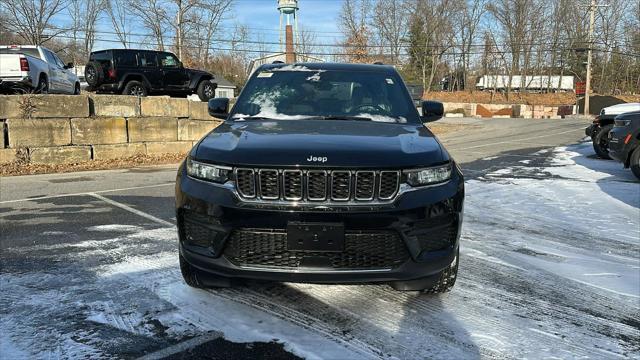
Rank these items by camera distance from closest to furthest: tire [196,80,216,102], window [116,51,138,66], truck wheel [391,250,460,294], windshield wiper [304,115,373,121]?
truck wheel [391,250,460,294], windshield wiper [304,115,373,121], window [116,51,138,66], tire [196,80,216,102]

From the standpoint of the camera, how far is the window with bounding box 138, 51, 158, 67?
1594cm

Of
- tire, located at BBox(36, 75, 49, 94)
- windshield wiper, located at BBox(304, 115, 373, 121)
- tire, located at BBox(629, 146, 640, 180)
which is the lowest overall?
tire, located at BBox(629, 146, 640, 180)

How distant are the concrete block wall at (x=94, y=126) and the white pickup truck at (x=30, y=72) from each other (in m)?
1.30

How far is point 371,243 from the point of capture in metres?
2.87

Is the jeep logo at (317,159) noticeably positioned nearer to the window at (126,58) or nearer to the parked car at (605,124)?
the parked car at (605,124)

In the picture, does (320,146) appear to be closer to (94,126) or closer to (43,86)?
(94,126)

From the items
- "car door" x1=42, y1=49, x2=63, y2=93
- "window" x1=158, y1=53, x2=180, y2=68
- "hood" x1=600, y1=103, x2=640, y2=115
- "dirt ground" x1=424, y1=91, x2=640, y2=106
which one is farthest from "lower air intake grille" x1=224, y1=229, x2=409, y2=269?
"dirt ground" x1=424, y1=91, x2=640, y2=106

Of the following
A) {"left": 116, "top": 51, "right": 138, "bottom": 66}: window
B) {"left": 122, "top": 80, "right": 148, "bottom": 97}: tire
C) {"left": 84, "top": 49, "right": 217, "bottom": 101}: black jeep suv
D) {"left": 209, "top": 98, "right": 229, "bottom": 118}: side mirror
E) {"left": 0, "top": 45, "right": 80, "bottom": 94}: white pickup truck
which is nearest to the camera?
{"left": 209, "top": 98, "right": 229, "bottom": 118}: side mirror

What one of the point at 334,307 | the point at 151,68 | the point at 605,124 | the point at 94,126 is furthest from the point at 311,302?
the point at 151,68

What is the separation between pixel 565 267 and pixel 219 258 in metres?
3.18

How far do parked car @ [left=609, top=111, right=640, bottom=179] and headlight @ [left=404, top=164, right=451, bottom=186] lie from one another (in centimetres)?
747

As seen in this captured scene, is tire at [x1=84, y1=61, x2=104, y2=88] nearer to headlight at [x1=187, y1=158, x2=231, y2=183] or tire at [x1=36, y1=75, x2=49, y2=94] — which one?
tire at [x1=36, y1=75, x2=49, y2=94]

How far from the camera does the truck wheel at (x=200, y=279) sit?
318 centimetres

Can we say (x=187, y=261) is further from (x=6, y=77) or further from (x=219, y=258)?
(x=6, y=77)
